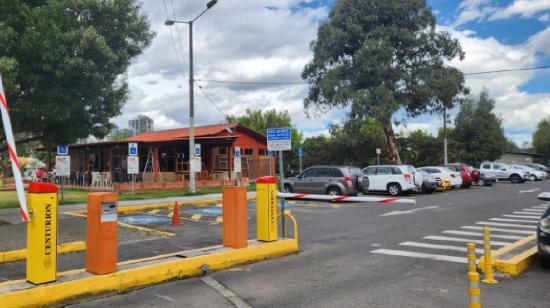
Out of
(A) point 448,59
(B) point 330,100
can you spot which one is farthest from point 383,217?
(A) point 448,59

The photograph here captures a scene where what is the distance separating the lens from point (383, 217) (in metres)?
14.8

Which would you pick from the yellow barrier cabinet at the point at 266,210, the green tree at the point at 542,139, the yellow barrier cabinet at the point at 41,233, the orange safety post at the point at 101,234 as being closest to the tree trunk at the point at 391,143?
the yellow barrier cabinet at the point at 266,210

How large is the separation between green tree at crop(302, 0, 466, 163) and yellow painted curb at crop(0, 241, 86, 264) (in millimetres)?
24600

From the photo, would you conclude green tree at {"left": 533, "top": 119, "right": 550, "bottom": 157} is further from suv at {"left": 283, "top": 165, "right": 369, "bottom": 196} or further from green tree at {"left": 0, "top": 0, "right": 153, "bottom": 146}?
green tree at {"left": 0, "top": 0, "right": 153, "bottom": 146}

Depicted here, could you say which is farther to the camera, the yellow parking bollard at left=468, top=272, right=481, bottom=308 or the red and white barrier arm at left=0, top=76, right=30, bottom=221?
the red and white barrier arm at left=0, top=76, right=30, bottom=221

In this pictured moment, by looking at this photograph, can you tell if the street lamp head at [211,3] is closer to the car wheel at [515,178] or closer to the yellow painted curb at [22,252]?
the yellow painted curb at [22,252]

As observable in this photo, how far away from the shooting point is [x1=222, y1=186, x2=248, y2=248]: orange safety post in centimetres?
859

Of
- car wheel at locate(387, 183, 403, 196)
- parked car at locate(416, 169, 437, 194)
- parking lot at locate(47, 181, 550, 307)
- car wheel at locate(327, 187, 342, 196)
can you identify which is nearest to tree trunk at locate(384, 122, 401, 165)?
parked car at locate(416, 169, 437, 194)

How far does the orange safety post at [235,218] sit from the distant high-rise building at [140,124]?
276ft

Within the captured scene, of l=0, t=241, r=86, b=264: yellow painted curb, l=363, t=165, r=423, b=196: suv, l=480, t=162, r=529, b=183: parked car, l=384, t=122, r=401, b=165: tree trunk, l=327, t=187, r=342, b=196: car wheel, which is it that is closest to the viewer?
l=0, t=241, r=86, b=264: yellow painted curb

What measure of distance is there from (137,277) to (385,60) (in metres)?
28.3

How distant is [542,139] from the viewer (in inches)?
2960

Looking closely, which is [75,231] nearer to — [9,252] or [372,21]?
[9,252]

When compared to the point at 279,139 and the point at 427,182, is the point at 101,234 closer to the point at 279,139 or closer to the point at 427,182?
the point at 279,139
